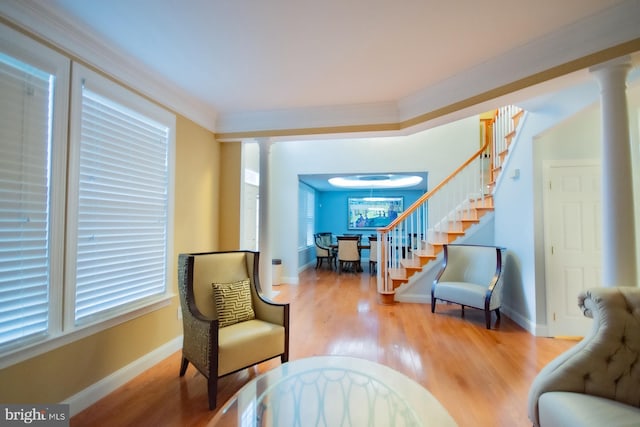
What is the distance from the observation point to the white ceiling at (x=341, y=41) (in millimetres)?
1648

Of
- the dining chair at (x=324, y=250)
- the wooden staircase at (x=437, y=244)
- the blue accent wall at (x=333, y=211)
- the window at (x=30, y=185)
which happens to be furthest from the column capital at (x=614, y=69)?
the blue accent wall at (x=333, y=211)

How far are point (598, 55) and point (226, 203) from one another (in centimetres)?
359

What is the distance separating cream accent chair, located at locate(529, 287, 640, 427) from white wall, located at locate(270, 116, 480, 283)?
4029 mm

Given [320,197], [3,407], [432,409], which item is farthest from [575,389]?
[320,197]

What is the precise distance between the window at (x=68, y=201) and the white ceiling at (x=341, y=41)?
0.27m

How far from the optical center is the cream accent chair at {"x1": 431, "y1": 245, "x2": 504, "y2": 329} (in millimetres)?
3475

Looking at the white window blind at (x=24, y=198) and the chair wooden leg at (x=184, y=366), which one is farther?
the chair wooden leg at (x=184, y=366)

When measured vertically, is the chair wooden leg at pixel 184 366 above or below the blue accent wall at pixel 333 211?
below

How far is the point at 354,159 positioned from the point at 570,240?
357 centimetres

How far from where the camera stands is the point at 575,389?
140cm

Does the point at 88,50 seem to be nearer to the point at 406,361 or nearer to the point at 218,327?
the point at 218,327

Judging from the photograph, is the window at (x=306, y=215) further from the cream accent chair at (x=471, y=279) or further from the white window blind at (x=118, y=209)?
the white window blind at (x=118, y=209)

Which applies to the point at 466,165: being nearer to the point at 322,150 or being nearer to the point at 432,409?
the point at 322,150

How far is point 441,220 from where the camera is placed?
478cm
